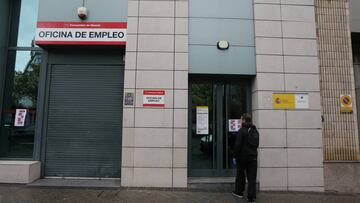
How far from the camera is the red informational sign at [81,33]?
21.1 ft

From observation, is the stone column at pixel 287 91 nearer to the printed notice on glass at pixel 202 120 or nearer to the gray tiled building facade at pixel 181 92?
the gray tiled building facade at pixel 181 92

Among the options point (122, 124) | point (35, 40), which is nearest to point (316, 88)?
point (122, 124)

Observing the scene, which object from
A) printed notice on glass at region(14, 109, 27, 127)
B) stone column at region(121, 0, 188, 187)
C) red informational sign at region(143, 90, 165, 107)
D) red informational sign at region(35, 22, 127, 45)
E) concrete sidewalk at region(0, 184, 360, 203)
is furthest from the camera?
printed notice on glass at region(14, 109, 27, 127)

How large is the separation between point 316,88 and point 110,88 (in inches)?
221

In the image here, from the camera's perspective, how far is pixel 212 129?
21.6ft

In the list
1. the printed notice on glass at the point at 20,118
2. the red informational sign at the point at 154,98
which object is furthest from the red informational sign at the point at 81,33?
the printed notice on glass at the point at 20,118

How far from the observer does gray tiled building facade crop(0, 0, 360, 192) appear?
6.09 metres

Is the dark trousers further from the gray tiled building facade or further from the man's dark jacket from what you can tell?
the gray tiled building facade

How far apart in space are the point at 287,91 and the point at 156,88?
3.46 meters

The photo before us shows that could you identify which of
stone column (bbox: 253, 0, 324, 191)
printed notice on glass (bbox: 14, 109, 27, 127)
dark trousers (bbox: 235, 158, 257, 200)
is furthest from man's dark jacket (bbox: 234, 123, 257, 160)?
Answer: printed notice on glass (bbox: 14, 109, 27, 127)

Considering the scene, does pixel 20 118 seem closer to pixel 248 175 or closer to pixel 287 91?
pixel 248 175

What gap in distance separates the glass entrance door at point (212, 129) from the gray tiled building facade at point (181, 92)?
0.09ft

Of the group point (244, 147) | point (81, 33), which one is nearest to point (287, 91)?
point (244, 147)

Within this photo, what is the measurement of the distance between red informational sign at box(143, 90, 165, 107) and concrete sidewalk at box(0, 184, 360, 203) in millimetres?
2134
